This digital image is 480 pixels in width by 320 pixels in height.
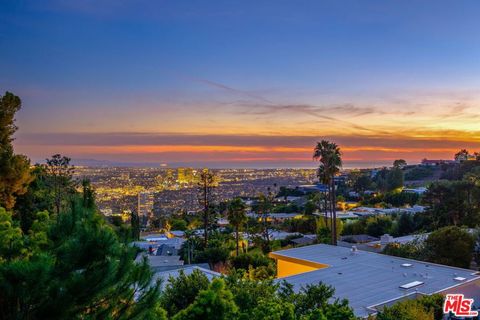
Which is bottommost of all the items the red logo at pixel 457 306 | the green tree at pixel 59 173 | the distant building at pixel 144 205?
the distant building at pixel 144 205

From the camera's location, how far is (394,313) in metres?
12.2

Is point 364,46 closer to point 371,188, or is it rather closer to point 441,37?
point 441,37

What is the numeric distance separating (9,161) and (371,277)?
1646 cm

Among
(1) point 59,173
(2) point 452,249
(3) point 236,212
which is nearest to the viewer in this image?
(2) point 452,249

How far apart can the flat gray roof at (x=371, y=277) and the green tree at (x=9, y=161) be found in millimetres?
12812

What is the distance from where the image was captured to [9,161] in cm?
1834

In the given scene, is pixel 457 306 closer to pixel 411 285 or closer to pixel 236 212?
pixel 411 285

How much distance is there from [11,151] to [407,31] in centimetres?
2239

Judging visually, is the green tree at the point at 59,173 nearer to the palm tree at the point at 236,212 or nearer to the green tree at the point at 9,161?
the green tree at the point at 9,161

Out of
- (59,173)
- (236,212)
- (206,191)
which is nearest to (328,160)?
(236,212)

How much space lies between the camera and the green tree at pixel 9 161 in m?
18.3

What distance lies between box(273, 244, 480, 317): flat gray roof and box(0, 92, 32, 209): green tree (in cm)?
1281

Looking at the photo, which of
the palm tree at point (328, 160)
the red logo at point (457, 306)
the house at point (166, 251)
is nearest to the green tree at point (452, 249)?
the palm tree at point (328, 160)

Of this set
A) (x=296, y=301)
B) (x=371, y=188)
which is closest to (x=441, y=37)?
(x=296, y=301)
